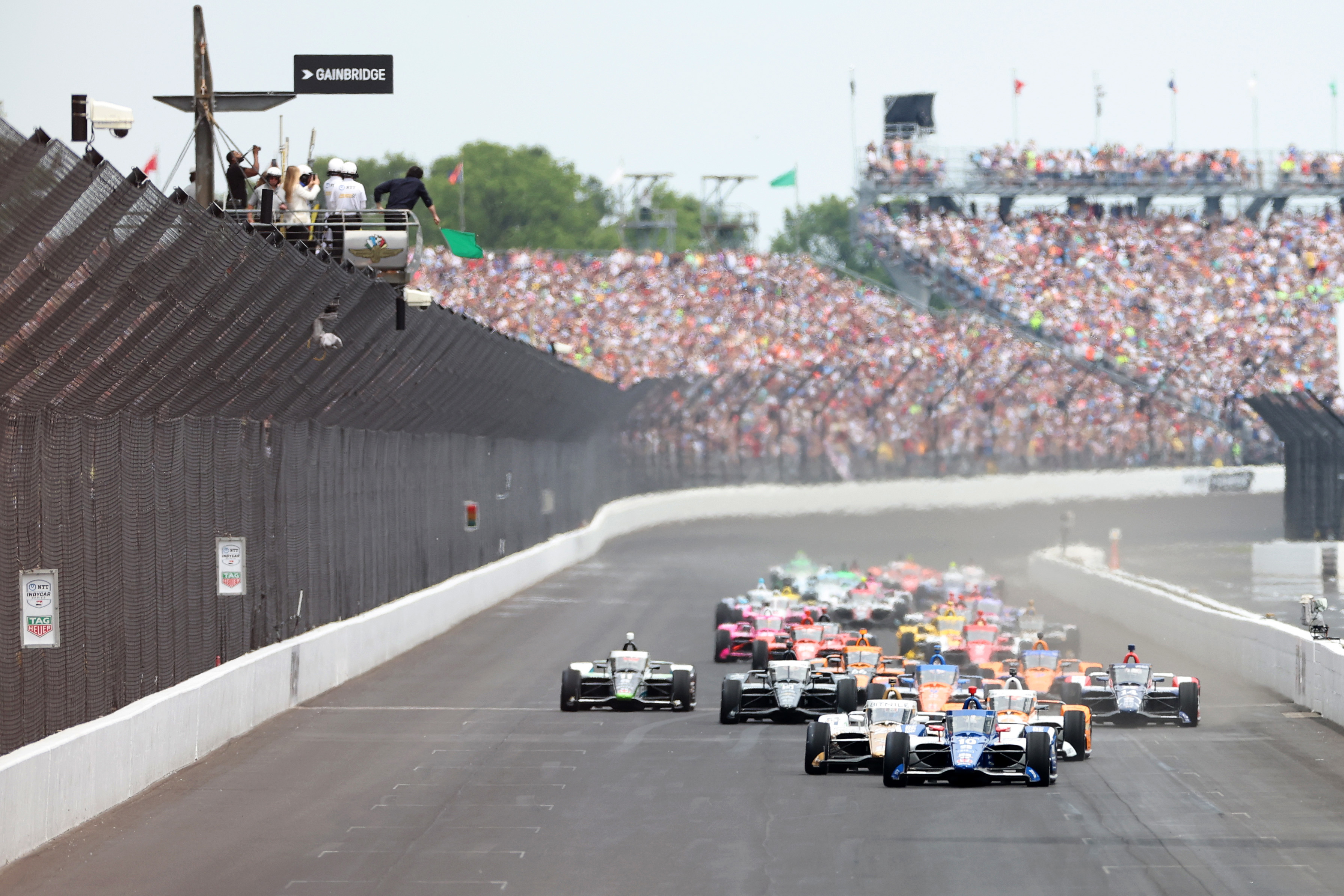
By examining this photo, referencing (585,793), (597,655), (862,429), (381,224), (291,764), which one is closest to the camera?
(585,793)

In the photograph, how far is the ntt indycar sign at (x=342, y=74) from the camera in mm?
A: 21953

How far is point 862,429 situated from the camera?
192 feet

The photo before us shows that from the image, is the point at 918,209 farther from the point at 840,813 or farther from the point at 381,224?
the point at 840,813

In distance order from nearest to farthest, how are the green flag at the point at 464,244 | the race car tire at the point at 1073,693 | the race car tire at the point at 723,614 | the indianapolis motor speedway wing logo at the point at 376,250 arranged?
1. the race car tire at the point at 1073,693
2. the indianapolis motor speedway wing logo at the point at 376,250
3. the green flag at the point at 464,244
4. the race car tire at the point at 723,614

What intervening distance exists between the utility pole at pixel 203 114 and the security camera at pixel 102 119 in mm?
2876

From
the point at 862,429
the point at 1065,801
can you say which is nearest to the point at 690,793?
→ the point at 1065,801

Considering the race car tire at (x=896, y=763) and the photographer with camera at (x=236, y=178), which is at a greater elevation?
the photographer with camera at (x=236, y=178)

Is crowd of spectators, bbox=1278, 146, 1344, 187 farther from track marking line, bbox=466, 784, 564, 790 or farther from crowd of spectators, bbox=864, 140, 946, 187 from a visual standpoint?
track marking line, bbox=466, 784, 564, 790

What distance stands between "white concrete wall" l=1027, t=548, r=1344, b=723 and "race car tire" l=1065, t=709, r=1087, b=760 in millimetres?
3589

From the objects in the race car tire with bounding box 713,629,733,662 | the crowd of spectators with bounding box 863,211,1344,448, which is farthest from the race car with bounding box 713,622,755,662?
the crowd of spectators with bounding box 863,211,1344,448

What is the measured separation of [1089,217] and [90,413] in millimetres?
65211

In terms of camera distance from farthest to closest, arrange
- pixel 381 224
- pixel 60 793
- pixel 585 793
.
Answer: pixel 381 224
pixel 585 793
pixel 60 793

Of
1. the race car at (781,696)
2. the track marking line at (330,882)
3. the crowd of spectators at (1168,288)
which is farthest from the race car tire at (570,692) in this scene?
the crowd of spectators at (1168,288)

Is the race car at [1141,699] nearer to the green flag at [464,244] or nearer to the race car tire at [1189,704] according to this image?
the race car tire at [1189,704]
